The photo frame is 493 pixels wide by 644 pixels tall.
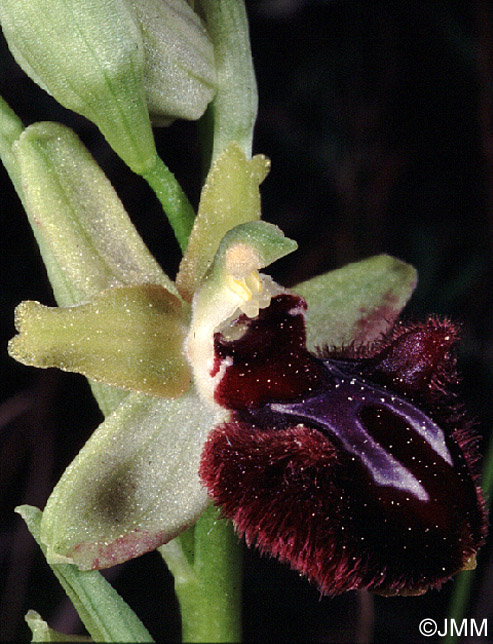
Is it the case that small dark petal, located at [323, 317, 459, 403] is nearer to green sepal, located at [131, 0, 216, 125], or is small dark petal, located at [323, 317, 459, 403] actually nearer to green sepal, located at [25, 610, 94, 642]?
green sepal, located at [131, 0, 216, 125]

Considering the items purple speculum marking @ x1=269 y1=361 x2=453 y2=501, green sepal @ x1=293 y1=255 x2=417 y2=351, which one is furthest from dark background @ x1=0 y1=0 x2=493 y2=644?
purple speculum marking @ x1=269 y1=361 x2=453 y2=501

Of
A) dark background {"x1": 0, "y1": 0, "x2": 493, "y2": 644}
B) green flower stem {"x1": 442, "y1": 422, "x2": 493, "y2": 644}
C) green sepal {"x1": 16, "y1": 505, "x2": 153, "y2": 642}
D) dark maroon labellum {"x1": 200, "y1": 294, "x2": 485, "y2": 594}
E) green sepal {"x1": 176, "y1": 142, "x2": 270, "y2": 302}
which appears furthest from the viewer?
dark background {"x1": 0, "y1": 0, "x2": 493, "y2": 644}

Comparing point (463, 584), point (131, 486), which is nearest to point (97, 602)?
point (131, 486)

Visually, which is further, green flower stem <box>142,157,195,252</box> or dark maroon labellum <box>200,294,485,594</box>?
green flower stem <box>142,157,195,252</box>

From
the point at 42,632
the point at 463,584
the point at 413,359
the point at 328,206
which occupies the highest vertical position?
the point at 328,206

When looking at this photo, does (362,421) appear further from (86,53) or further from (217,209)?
(86,53)

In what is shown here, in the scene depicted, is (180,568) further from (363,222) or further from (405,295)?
(363,222)

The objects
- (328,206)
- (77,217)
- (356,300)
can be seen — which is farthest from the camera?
(328,206)
